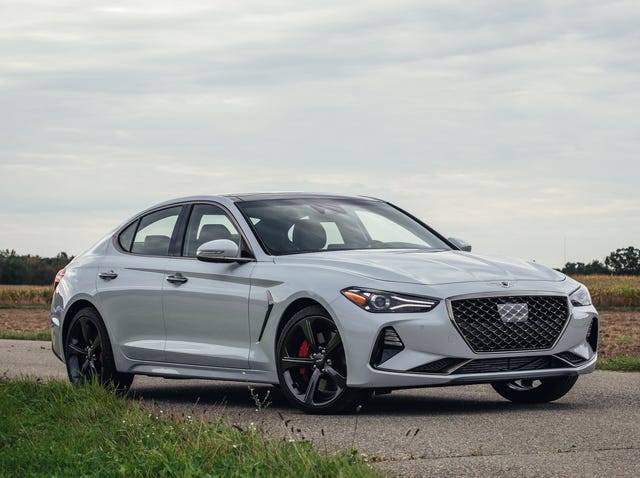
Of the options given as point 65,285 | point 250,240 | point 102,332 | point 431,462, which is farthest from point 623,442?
point 65,285

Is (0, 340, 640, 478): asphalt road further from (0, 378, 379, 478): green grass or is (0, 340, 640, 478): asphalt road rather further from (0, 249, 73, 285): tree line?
(0, 249, 73, 285): tree line

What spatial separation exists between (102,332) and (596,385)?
4.49m

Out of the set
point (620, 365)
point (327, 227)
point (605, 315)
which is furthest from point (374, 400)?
point (605, 315)

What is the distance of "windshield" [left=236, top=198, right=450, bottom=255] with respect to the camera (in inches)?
398

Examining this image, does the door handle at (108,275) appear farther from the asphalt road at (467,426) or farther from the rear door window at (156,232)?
the asphalt road at (467,426)

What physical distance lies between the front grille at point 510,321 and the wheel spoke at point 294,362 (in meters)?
1.12

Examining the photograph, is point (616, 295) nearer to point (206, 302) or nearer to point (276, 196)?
point (276, 196)

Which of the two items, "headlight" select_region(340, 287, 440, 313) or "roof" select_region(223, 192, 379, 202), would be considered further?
"roof" select_region(223, 192, 379, 202)

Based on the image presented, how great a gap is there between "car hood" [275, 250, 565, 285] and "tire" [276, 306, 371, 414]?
44cm

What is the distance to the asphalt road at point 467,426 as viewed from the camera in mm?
6746

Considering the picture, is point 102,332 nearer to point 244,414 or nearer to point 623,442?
point 244,414

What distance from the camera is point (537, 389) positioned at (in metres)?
10.3

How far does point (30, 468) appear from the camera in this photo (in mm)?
7156

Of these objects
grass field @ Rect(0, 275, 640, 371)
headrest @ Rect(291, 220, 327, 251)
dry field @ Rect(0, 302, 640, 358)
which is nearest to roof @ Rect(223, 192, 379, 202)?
headrest @ Rect(291, 220, 327, 251)
